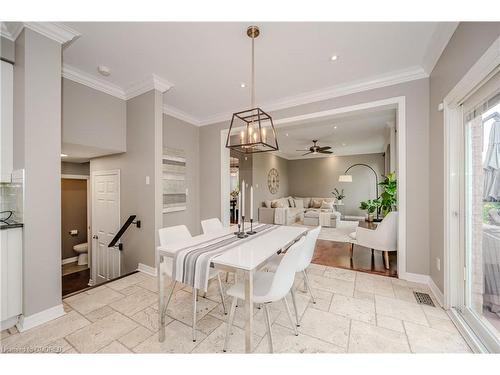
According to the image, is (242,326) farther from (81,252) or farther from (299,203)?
(299,203)

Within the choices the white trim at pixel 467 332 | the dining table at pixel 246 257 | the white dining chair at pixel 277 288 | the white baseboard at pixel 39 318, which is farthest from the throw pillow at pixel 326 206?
the white baseboard at pixel 39 318

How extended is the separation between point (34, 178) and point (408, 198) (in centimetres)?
408

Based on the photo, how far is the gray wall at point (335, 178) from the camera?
8320 millimetres

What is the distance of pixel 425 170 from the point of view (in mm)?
2508

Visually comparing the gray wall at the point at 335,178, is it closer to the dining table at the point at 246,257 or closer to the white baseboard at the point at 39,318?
the dining table at the point at 246,257

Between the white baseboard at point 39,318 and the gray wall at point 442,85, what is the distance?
381 centimetres

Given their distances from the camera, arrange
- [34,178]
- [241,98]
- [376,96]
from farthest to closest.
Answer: [241,98] → [376,96] → [34,178]

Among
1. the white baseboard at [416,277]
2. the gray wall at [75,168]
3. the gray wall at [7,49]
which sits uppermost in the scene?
A: the gray wall at [7,49]

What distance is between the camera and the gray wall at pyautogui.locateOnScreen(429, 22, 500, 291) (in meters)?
1.42

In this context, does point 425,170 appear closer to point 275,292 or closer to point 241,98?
point 275,292

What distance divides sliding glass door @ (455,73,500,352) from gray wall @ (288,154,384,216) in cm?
691

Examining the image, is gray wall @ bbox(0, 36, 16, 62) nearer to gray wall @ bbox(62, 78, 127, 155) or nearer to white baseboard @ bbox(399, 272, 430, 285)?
gray wall @ bbox(62, 78, 127, 155)

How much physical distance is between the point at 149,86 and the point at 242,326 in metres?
3.21
